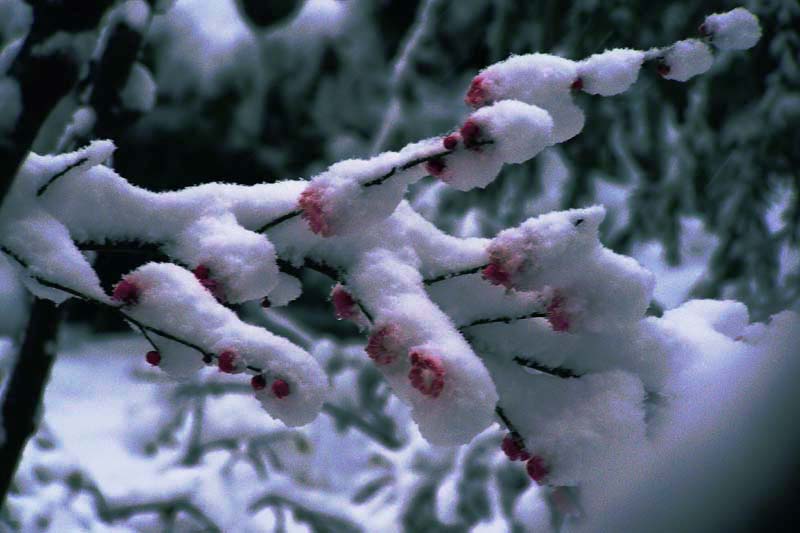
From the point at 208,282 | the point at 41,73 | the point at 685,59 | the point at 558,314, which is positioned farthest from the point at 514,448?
the point at 41,73

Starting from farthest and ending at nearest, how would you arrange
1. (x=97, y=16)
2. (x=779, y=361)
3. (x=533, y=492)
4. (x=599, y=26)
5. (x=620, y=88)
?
1. (x=599, y=26)
2. (x=533, y=492)
3. (x=620, y=88)
4. (x=97, y=16)
5. (x=779, y=361)

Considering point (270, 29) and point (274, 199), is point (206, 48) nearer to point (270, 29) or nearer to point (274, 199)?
point (270, 29)

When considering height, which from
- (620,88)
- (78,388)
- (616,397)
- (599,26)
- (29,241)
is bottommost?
(78,388)

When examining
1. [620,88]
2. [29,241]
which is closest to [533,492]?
[620,88]

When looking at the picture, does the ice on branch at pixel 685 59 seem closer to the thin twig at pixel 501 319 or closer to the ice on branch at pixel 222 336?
the thin twig at pixel 501 319

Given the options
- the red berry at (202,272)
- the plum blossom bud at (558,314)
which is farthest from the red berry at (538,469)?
the red berry at (202,272)

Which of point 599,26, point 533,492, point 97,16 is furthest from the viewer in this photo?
point 599,26

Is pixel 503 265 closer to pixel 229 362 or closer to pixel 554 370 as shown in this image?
pixel 554 370
